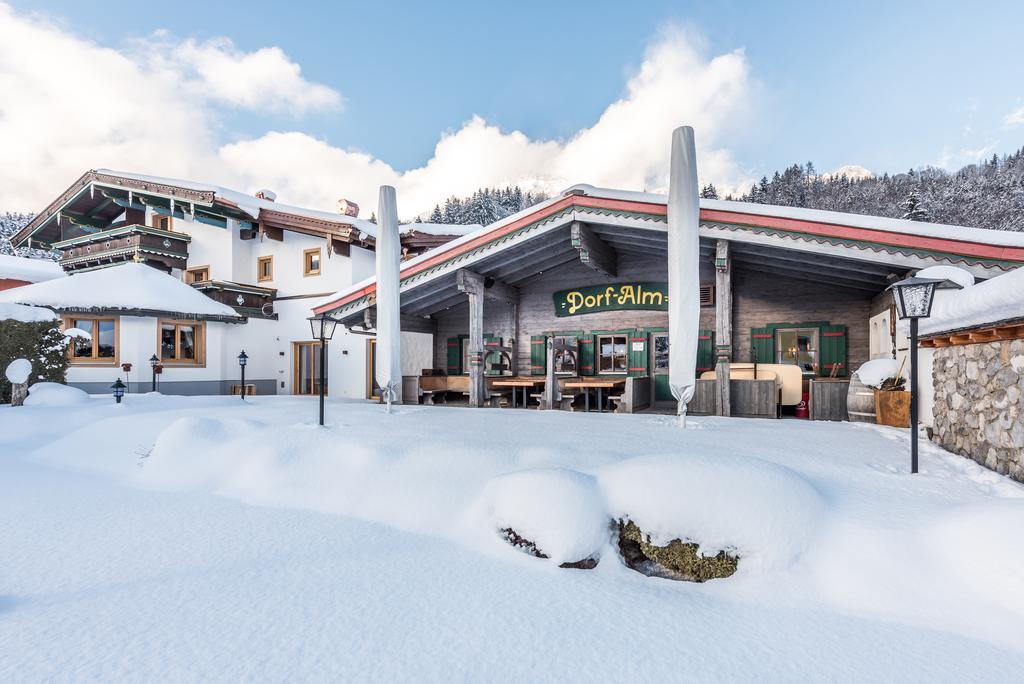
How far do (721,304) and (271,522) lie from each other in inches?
283

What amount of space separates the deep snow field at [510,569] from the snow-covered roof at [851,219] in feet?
10.2

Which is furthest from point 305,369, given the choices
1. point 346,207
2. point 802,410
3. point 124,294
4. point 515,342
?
point 802,410

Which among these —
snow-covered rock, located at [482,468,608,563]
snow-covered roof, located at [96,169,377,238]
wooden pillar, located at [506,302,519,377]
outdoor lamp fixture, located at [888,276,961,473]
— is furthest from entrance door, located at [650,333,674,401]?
snow-covered roof, located at [96,169,377,238]

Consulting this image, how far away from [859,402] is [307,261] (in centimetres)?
1522

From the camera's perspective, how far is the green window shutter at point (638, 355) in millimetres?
11180

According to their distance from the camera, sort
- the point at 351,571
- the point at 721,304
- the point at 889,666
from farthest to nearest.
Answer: the point at 721,304, the point at 351,571, the point at 889,666

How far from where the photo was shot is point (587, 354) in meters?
11.9

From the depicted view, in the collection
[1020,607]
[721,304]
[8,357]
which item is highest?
[721,304]

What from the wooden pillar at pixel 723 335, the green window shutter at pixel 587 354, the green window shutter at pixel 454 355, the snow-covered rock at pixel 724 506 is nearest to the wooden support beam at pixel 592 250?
the green window shutter at pixel 587 354

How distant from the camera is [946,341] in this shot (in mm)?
5031

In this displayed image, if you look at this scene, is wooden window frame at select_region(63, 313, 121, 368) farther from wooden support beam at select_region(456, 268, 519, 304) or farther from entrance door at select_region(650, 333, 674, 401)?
→ entrance door at select_region(650, 333, 674, 401)

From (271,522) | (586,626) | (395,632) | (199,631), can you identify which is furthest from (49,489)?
(586,626)

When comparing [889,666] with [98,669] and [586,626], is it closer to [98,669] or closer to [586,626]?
[586,626]

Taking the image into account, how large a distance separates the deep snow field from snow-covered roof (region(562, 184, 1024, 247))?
10.2 ft
